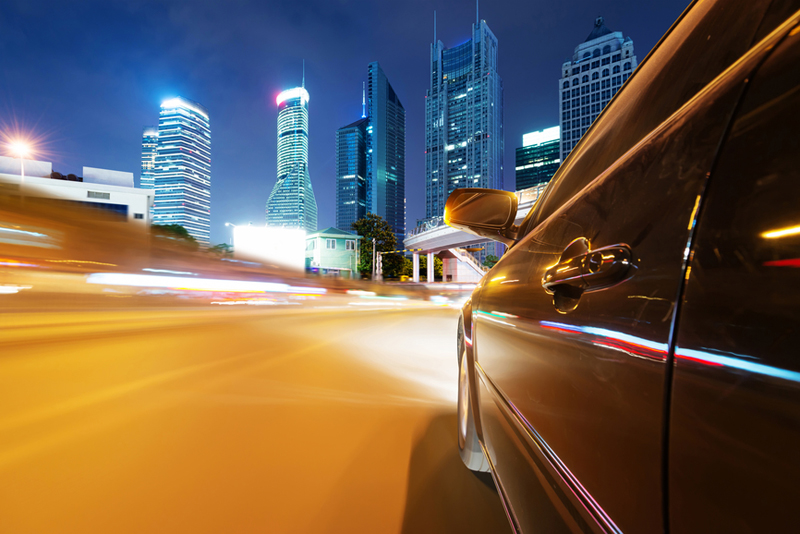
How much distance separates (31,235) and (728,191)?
2004 centimetres

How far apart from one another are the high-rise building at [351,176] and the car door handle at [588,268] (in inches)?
6282

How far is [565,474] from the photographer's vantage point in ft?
2.60

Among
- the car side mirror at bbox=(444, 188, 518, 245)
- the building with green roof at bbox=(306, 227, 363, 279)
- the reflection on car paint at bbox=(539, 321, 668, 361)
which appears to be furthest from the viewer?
the building with green roof at bbox=(306, 227, 363, 279)

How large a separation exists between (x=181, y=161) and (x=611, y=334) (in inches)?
5795

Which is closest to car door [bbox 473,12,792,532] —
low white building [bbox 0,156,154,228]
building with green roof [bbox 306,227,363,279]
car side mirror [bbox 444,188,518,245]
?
car side mirror [bbox 444,188,518,245]

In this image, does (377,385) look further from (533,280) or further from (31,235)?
(31,235)

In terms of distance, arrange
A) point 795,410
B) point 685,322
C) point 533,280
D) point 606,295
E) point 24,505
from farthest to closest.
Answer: point 24,505, point 533,280, point 606,295, point 685,322, point 795,410

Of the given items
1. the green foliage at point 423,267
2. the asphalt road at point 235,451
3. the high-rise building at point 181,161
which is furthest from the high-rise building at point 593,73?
the high-rise building at point 181,161

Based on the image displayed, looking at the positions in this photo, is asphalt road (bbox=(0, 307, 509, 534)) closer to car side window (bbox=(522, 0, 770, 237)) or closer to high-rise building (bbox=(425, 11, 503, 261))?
car side window (bbox=(522, 0, 770, 237))

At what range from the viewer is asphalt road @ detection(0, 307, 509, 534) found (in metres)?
1.92

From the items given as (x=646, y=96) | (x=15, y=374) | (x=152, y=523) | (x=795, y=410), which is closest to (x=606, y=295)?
(x=795, y=410)

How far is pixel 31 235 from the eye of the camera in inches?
588

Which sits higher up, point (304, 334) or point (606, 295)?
Answer: point (606, 295)

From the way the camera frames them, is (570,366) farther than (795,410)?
Yes
